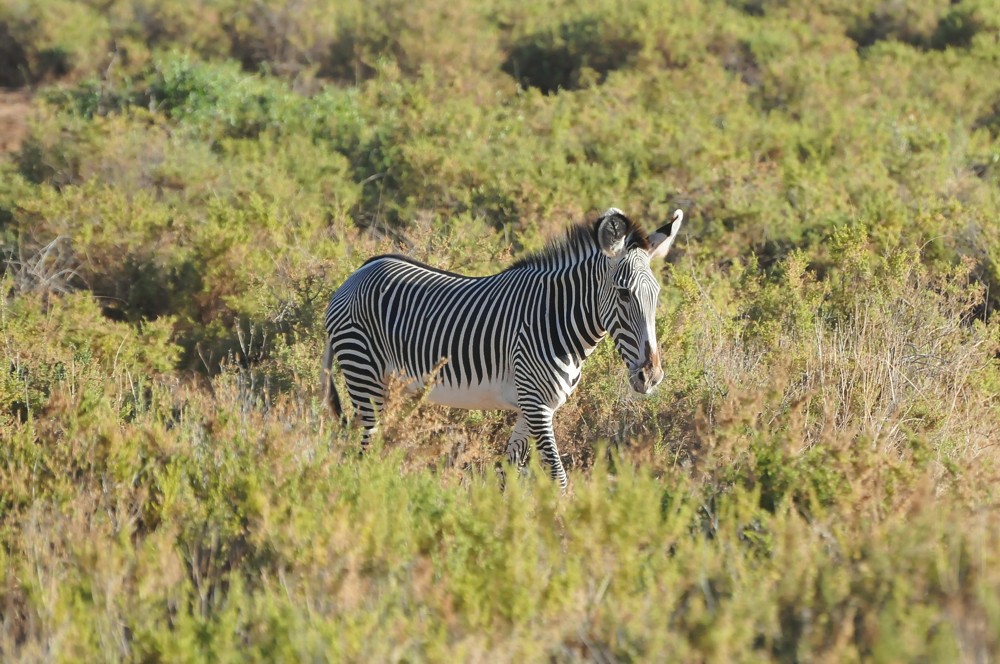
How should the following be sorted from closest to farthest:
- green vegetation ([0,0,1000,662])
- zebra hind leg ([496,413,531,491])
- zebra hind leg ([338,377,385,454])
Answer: green vegetation ([0,0,1000,662]) → zebra hind leg ([496,413,531,491]) → zebra hind leg ([338,377,385,454])

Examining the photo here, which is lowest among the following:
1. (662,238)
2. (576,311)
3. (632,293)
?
(576,311)

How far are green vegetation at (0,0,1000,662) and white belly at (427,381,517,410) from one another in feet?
1.02

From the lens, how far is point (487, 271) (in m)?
9.23

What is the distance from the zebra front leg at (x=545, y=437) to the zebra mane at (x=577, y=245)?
0.86 meters

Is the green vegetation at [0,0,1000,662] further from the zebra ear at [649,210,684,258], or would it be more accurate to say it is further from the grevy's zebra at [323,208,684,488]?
the zebra ear at [649,210,684,258]

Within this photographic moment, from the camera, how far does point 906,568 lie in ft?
12.0

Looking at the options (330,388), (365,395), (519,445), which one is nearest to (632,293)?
(519,445)

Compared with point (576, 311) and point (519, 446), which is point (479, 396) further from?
point (576, 311)

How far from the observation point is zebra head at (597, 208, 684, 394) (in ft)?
18.9

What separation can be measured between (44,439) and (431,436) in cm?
209

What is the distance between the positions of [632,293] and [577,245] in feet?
2.32

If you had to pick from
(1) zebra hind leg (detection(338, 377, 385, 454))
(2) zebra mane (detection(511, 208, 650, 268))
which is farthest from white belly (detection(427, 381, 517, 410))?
(2) zebra mane (detection(511, 208, 650, 268))

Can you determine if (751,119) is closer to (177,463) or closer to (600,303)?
(600,303)

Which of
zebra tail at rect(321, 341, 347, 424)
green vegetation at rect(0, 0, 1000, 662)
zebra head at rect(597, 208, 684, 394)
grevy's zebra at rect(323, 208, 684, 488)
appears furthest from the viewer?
zebra tail at rect(321, 341, 347, 424)
